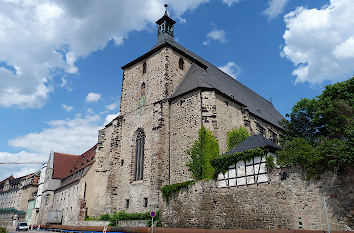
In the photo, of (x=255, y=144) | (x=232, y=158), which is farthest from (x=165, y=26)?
(x=232, y=158)

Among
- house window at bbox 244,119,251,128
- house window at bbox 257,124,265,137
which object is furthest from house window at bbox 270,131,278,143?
house window at bbox 244,119,251,128

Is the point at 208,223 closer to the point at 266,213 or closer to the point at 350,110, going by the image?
the point at 266,213

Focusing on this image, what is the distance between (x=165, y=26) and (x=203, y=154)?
19093 mm

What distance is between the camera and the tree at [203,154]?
65.3 ft

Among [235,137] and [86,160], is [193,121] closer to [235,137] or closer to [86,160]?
[235,137]

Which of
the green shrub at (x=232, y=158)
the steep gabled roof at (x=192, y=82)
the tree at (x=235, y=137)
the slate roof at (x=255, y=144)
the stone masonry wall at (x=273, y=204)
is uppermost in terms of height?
the steep gabled roof at (x=192, y=82)

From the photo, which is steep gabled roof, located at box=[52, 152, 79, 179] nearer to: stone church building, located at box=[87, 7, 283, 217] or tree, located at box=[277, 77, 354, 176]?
stone church building, located at box=[87, 7, 283, 217]

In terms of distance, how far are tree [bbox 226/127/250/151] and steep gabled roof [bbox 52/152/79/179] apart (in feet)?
98.0

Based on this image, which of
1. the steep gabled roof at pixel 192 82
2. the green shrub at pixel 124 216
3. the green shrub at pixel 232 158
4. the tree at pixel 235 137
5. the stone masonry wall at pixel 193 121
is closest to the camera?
the green shrub at pixel 232 158

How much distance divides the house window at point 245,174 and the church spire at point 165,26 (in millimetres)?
21480

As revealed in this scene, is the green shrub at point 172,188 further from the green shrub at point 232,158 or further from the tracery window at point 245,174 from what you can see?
the tracery window at point 245,174

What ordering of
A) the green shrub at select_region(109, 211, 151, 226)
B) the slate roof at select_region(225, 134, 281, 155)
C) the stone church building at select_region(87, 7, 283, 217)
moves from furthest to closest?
the stone church building at select_region(87, 7, 283, 217)
the green shrub at select_region(109, 211, 151, 226)
the slate roof at select_region(225, 134, 281, 155)

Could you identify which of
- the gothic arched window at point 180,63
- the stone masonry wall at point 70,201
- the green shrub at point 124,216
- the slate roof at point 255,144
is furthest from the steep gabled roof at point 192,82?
the stone masonry wall at point 70,201

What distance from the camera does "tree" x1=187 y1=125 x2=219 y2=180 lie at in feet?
65.3
